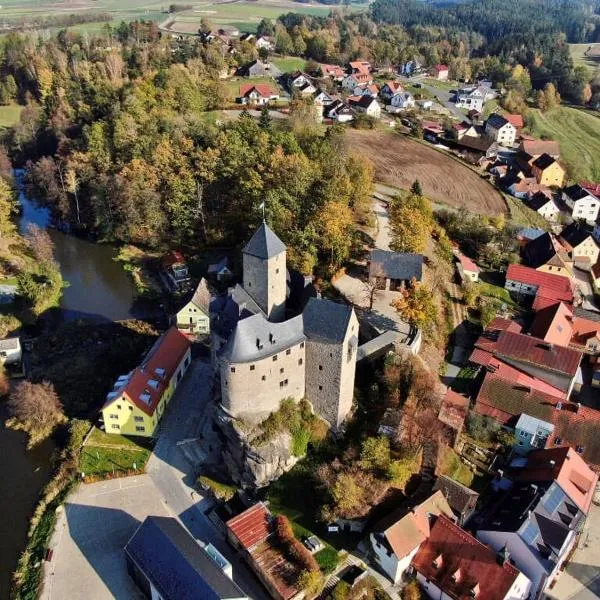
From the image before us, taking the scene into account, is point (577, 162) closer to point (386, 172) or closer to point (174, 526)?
point (386, 172)

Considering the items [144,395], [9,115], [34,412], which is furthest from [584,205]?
[9,115]

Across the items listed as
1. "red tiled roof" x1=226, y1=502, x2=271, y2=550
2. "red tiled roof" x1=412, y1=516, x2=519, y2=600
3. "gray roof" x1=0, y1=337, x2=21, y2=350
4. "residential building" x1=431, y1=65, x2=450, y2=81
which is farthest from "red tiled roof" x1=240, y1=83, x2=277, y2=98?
"red tiled roof" x1=412, y1=516, x2=519, y2=600

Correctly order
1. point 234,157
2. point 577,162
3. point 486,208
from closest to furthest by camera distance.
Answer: point 234,157 < point 486,208 < point 577,162

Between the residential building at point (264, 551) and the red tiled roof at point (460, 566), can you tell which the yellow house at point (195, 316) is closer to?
the residential building at point (264, 551)

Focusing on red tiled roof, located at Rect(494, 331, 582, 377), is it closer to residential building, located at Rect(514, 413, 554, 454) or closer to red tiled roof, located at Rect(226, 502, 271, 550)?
residential building, located at Rect(514, 413, 554, 454)

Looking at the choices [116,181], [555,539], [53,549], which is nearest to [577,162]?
[116,181]

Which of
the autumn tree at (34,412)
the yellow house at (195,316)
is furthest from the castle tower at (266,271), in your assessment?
the autumn tree at (34,412)

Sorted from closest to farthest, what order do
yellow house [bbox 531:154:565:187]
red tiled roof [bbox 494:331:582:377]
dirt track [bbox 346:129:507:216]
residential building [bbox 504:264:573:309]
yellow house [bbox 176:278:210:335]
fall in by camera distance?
1. red tiled roof [bbox 494:331:582:377]
2. yellow house [bbox 176:278:210:335]
3. residential building [bbox 504:264:573:309]
4. dirt track [bbox 346:129:507:216]
5. yellow house [bbox 531:154:565:187]
